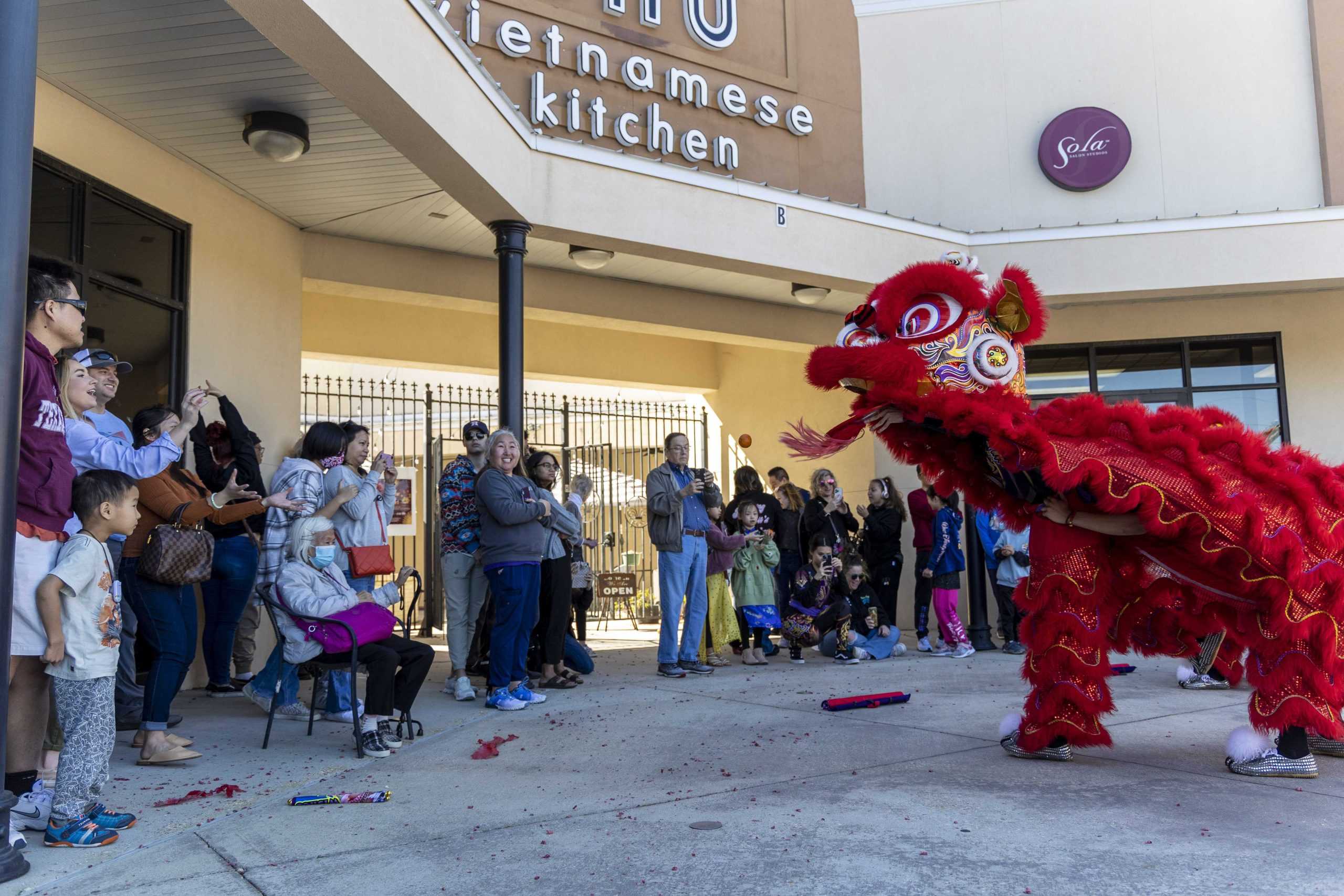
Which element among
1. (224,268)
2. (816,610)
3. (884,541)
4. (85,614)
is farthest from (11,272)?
(884,541)

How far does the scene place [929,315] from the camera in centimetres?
459

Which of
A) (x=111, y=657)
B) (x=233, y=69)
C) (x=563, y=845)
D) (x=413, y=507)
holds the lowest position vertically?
(x=563, y=845)

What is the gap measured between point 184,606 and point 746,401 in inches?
389

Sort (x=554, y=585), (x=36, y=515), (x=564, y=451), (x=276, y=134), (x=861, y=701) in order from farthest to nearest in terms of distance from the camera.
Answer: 1. (x=564, y=451)
2. (x=554, y=585)
3. (x=276, y=134)
4. (x=861, y=701)
5. (x=36, y=515)

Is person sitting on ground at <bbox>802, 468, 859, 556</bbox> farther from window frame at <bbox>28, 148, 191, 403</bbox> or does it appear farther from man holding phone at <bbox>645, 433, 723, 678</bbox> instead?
window frame at <bbox>28, 148, 191, 403</bbox>

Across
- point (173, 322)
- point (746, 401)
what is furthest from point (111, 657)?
point (746, 401)

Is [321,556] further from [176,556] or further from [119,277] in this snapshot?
[119,277]

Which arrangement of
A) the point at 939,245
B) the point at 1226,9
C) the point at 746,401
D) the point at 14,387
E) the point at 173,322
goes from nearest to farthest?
the point at 14,387
the point at 173,322
the point at 939,245
the point at 1226,9
the point at 746,401

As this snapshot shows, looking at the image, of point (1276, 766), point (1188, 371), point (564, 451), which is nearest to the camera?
point (1276, 766)

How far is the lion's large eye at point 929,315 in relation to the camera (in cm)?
455

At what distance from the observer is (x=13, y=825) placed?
370 cm

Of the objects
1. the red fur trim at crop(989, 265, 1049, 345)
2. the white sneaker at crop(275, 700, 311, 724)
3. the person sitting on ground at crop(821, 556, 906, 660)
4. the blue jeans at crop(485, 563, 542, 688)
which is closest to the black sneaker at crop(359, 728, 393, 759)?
the white sneaker at crop(275, 700, 311, 724)

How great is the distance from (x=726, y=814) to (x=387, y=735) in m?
2.13

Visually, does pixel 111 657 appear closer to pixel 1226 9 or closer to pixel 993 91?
pixel 993 91
